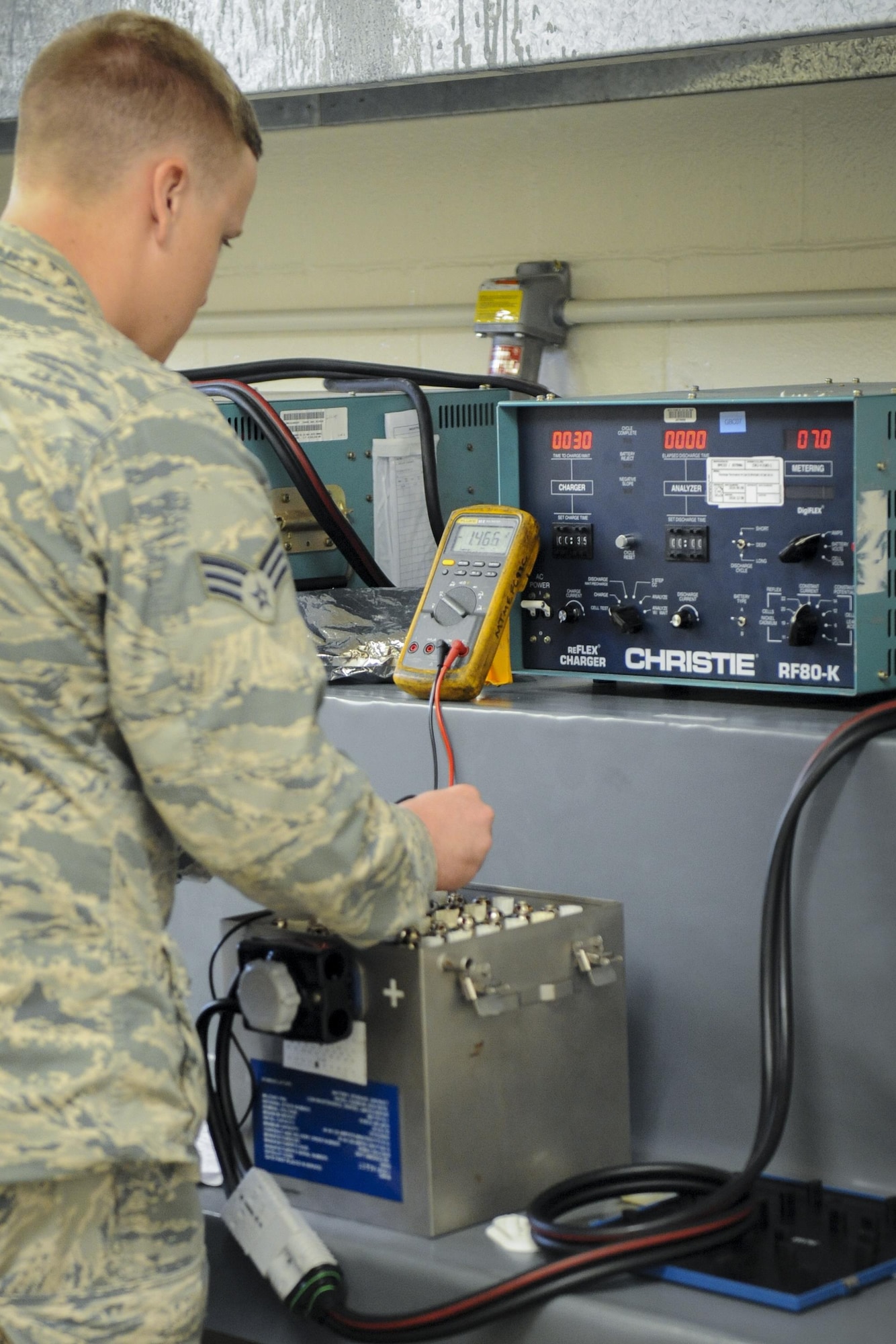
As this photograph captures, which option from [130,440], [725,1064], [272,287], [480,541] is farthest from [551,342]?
[130,440]

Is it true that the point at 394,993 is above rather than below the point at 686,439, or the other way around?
below

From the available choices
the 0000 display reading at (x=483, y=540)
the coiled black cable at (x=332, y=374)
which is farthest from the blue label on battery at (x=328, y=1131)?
the coiled black cable at (x=332, y=374)

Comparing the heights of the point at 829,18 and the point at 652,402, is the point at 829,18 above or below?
above

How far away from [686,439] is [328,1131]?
24.9 inches

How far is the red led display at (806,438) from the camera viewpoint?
1258 millimetres

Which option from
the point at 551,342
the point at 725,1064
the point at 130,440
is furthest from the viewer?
the point at 551,342

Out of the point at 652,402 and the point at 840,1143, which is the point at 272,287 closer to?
the point at 652,402

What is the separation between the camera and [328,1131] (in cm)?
115

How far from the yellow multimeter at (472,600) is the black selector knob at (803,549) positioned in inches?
9.9

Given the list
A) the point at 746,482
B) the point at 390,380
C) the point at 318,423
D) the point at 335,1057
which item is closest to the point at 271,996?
the point at 335,1057

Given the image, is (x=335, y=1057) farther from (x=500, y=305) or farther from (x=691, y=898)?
(x=500, y=305)

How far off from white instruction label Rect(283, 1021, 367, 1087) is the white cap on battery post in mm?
32

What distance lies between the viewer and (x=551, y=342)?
2.37 metres

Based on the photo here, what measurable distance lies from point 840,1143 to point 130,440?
0.75 metres
